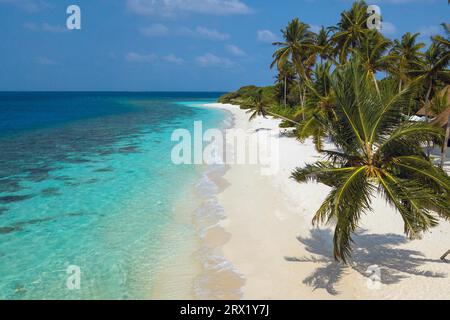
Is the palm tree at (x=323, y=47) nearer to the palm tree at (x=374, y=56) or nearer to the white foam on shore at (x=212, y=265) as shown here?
the palm tree at (x=374, y=56)

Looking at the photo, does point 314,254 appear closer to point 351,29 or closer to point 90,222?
point 90,222

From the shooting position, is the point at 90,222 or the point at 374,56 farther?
the point at 374,56

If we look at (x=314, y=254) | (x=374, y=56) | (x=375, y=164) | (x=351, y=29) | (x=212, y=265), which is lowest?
(x=212, y=265)

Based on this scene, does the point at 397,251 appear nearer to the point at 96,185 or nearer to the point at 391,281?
the point at 391,281

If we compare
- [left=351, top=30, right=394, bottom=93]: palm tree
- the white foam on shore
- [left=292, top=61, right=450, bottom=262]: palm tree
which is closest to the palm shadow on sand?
[left=292, top=61, right=450, bottom=262]: palm tree

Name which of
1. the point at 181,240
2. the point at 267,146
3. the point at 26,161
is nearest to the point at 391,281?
the point at 181,240

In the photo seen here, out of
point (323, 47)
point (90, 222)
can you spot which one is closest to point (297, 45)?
point (323, 47)
